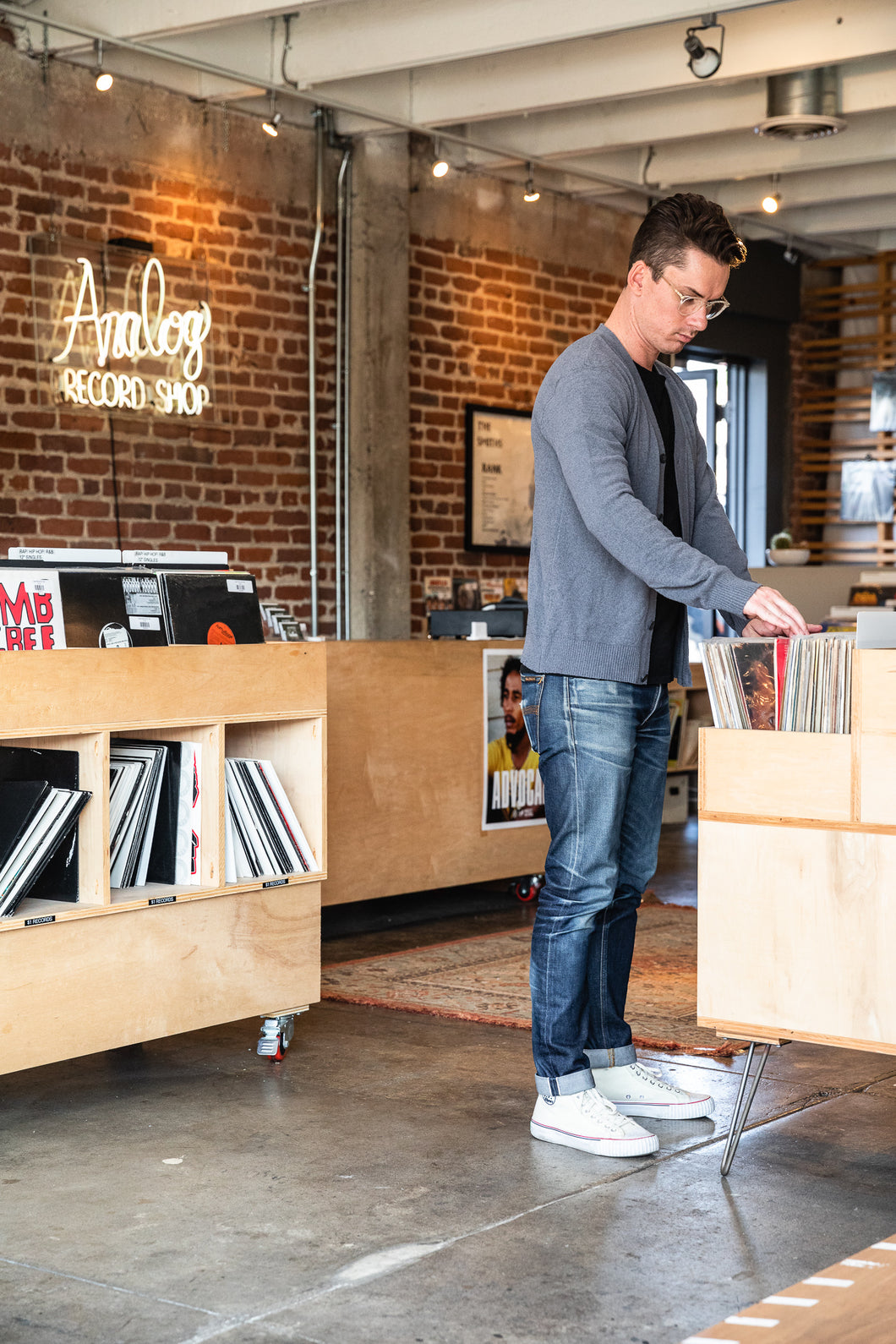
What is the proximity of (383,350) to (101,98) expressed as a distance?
174cm

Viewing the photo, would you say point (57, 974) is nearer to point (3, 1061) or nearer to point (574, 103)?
point (3, 1061)

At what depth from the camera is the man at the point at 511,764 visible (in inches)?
221

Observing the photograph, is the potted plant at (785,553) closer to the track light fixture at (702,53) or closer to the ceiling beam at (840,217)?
the ceiling beam at (840,217)

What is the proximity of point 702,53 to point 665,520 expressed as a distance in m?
3.79

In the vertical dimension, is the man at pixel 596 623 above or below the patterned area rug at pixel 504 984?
above

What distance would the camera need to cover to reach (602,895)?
2.96m

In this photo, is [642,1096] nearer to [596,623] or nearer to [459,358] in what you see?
[596,623]

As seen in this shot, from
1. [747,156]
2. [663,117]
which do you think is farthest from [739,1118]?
[747,156]

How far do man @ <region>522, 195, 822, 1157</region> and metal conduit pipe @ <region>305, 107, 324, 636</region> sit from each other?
421 centimetres

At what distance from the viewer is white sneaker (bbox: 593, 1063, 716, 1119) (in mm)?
3152

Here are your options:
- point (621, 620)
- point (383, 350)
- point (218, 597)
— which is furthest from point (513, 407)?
point (621, 620)

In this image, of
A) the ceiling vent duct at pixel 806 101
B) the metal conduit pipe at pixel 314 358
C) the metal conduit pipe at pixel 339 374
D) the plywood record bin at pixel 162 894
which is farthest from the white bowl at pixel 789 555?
the plywood record bin at pixel 162 894

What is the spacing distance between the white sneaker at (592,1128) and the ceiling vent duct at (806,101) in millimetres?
5092

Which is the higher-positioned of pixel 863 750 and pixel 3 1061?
pixel 863 750
